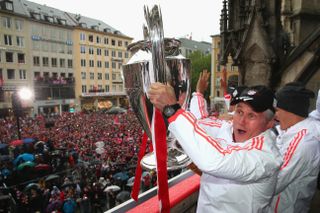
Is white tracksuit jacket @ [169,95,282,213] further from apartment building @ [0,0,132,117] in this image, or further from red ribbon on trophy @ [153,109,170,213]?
apartment building @ [0,0,132,117]

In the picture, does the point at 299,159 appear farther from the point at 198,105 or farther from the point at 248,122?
the point at 198,105

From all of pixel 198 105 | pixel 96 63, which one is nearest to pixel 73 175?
pixel 198 105

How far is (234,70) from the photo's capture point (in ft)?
124

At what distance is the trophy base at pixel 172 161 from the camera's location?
165 centimetres

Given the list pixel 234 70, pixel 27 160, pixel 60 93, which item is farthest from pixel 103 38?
pixel 27 160

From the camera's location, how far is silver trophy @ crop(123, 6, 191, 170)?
1193mm

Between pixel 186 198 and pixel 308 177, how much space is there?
1202 mm

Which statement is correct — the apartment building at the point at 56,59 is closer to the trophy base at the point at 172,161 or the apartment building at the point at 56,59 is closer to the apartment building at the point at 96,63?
the apartment building at the point at 96,63

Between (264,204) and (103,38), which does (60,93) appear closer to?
(103,38)

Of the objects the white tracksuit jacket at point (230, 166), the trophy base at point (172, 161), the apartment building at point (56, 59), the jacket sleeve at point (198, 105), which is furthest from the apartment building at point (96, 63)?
the white tracksuit jacket at point (230, 166)

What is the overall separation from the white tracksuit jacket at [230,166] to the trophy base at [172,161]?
184 millimetres

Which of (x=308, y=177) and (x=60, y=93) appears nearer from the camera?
(x=308, y=177)

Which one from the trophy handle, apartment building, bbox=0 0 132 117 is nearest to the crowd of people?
the trophy handle

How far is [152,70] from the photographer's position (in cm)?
133
